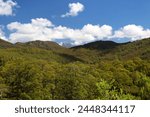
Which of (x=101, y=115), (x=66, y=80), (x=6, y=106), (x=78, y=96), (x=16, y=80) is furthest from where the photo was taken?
(x=16, y=80)

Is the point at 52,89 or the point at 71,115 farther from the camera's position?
the point at 52,89

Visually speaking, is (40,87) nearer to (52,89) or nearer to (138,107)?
(52,89)

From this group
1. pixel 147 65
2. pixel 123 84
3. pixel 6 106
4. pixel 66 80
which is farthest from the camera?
pixel 147 65

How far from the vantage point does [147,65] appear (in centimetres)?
15162

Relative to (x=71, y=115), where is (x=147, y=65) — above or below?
above

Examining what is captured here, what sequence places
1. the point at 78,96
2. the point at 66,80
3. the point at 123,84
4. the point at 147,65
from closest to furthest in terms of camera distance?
the point at 78,96
the point at 66,80
the point at 123,84
the point at 147,65

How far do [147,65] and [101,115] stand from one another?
489 ft

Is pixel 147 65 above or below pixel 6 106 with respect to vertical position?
above

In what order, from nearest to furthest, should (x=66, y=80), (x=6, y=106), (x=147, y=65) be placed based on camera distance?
1. (x=6, y=106)
2. (x=66, y=80)
3. (x=147, y=65)

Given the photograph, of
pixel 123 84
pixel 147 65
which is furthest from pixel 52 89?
pixel 147 65

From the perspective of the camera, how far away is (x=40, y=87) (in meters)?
84.5

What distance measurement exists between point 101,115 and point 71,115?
17.5 inches

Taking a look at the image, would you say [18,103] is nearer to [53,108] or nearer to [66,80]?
[53,108]

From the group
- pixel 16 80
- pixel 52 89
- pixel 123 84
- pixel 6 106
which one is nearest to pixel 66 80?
pixel 52 89
